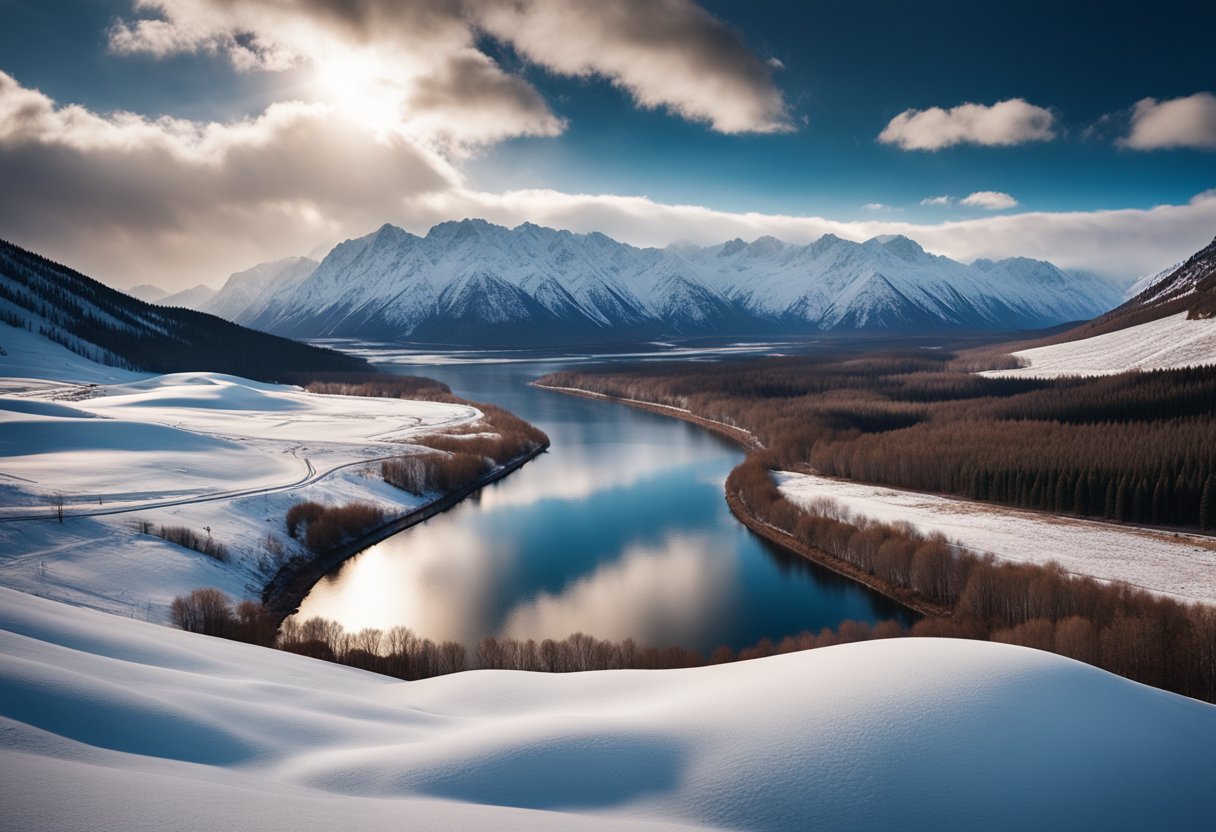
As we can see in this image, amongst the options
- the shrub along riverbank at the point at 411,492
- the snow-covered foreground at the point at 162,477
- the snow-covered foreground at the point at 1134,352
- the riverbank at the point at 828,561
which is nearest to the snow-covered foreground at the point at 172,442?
the snow-covered foreground at the point at 162,477

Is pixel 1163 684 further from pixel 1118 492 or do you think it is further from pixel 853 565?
pixel 1118 492

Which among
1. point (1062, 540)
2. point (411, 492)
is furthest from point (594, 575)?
point (1062, 540)

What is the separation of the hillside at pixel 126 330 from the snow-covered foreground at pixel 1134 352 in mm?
148500

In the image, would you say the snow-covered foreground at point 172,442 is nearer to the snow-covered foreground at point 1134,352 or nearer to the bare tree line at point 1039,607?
the bare tree line at point 1039,607

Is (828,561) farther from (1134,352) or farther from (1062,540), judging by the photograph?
(1134,352)

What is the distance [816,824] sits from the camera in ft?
27.2

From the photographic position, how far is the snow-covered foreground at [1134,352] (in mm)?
86312

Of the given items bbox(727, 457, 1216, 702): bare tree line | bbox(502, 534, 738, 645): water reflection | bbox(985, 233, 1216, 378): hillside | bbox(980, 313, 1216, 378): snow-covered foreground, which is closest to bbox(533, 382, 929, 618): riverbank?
bbox(727, 457, 1216, 702): bare tree line

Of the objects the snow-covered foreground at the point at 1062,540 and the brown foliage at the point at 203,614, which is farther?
the snow-covered foreground at the point at 1062,540

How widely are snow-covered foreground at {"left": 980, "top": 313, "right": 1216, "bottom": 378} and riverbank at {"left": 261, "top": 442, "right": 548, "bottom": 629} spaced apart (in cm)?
9366

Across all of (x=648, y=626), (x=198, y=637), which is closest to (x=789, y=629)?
(x=648, y=626)

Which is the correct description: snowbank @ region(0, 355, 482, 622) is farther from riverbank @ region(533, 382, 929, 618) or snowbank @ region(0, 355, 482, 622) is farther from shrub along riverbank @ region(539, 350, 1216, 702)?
shrub along riverbank @ region(539, 350, 1216, 702)

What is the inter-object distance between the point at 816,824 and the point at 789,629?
819 inches

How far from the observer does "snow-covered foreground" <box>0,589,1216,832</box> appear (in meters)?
7.46
